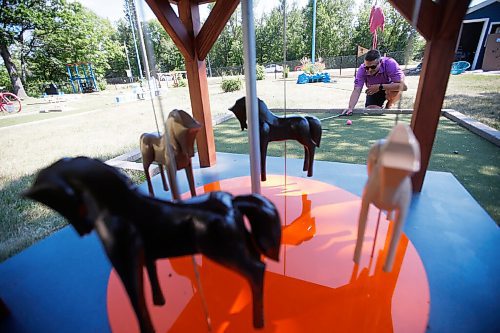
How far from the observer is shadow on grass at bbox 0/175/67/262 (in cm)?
192

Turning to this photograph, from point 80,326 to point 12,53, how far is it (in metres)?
20.9

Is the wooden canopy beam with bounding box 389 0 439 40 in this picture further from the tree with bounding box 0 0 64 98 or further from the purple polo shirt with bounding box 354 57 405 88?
the tree with bounding box 0 0 64 98

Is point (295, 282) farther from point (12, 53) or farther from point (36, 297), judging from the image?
point (12, 53)

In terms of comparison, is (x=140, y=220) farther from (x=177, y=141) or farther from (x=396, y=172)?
(x=396, y=172)

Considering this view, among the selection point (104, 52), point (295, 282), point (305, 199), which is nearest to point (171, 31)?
point (305, 199)

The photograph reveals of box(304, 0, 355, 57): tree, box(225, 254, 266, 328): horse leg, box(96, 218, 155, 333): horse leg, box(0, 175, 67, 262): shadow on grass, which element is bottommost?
box(0, 175, 67, 262): shadow on grass

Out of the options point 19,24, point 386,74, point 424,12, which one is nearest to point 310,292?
point 424,12

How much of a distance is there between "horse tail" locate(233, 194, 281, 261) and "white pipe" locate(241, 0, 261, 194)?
522 mm

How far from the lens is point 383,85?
10.3 feet

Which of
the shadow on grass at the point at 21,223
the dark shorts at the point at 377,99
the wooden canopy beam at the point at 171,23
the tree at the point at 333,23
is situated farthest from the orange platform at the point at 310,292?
the tree at the point at 333,23

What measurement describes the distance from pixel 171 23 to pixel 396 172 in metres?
2.18

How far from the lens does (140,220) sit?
2.51ft

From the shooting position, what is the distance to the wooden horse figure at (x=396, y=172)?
678mm

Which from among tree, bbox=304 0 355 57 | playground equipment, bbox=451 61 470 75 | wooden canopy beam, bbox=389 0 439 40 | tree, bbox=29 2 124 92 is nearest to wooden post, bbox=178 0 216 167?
wooden canopy beam, bbox=389 0 439 40
